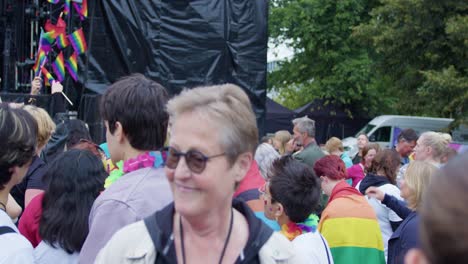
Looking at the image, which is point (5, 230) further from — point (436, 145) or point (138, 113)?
point (436, 145)

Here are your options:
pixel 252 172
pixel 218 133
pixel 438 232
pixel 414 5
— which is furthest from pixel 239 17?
pixel 414 5

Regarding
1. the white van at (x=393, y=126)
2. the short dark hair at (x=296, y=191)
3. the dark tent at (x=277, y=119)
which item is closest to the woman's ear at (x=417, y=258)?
the short dark hair at (x=296, y=191)

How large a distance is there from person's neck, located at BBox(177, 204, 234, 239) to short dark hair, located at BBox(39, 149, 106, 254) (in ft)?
4.47

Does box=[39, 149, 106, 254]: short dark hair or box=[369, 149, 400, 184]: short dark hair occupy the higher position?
box=[39, 149, 106, 254]: short dark hair

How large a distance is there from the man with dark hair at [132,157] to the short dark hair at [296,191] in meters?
1.22

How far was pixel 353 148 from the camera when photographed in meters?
18.2

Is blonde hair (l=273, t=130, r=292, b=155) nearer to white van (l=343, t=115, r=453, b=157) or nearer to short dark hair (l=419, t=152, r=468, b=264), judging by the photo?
short dark hair (l=419, t=152, r=468, b=264)

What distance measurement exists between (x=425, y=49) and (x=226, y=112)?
20.3 metres

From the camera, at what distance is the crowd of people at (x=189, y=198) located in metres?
1.94

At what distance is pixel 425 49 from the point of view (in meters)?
21.2

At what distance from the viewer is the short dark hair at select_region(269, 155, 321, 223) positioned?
12.2 ft

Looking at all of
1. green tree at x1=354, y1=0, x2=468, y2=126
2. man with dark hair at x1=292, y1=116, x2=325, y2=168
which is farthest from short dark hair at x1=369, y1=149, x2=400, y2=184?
green tree at x1=354, y1=0, x2=468, y2=126

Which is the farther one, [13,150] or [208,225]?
[13,150]

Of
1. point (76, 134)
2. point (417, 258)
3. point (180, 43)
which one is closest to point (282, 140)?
point (180, 43)
